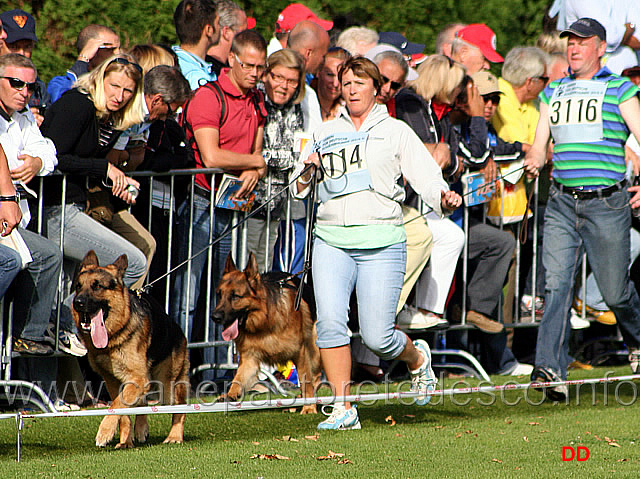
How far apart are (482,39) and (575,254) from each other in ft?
10.9

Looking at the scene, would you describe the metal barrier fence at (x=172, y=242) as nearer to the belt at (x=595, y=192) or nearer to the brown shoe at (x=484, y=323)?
the brown shoe at (x=484, y=323)

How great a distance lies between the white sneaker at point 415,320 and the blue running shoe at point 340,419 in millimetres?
1879

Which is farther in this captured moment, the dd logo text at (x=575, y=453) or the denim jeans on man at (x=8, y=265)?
the denim jeans on man at (x=8, y=265)

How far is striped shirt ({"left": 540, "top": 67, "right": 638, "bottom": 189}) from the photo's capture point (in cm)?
702

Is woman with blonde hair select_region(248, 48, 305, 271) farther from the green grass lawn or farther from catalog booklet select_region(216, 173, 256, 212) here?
the green grass lawn

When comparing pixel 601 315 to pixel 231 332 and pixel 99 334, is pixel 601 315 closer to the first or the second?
pixel 231 332

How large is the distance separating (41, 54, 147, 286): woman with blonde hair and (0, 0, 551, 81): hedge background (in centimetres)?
285

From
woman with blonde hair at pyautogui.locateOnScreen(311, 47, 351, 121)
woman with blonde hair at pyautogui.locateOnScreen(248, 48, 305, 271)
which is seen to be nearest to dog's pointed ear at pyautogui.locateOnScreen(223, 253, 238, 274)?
woman with blonde hair at pyautogui.locateOnScreen(248, 48, 305, 271)

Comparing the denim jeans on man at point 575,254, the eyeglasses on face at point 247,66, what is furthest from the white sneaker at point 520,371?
the eyeglasses on face at point 247,66

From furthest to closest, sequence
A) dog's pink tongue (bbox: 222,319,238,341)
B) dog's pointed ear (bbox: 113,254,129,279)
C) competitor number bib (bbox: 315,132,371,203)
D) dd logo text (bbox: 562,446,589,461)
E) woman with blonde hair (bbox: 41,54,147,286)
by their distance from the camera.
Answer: dog's pink tongue (bbox: 222,319,238,341)
woman with blonde hair (bbox: 41,54,147,286)
competitor number bib (bbox: 315,132,371,203)
dog's pointed ear (bbox: 113,254,129,279)
dd logo text (bbox: 562,446,589,461)

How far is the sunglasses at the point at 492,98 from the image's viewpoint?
28.3 feet

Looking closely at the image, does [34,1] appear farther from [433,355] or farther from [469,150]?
[433,355]

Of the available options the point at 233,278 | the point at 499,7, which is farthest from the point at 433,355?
the point at 499,7

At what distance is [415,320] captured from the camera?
26.6 ft
